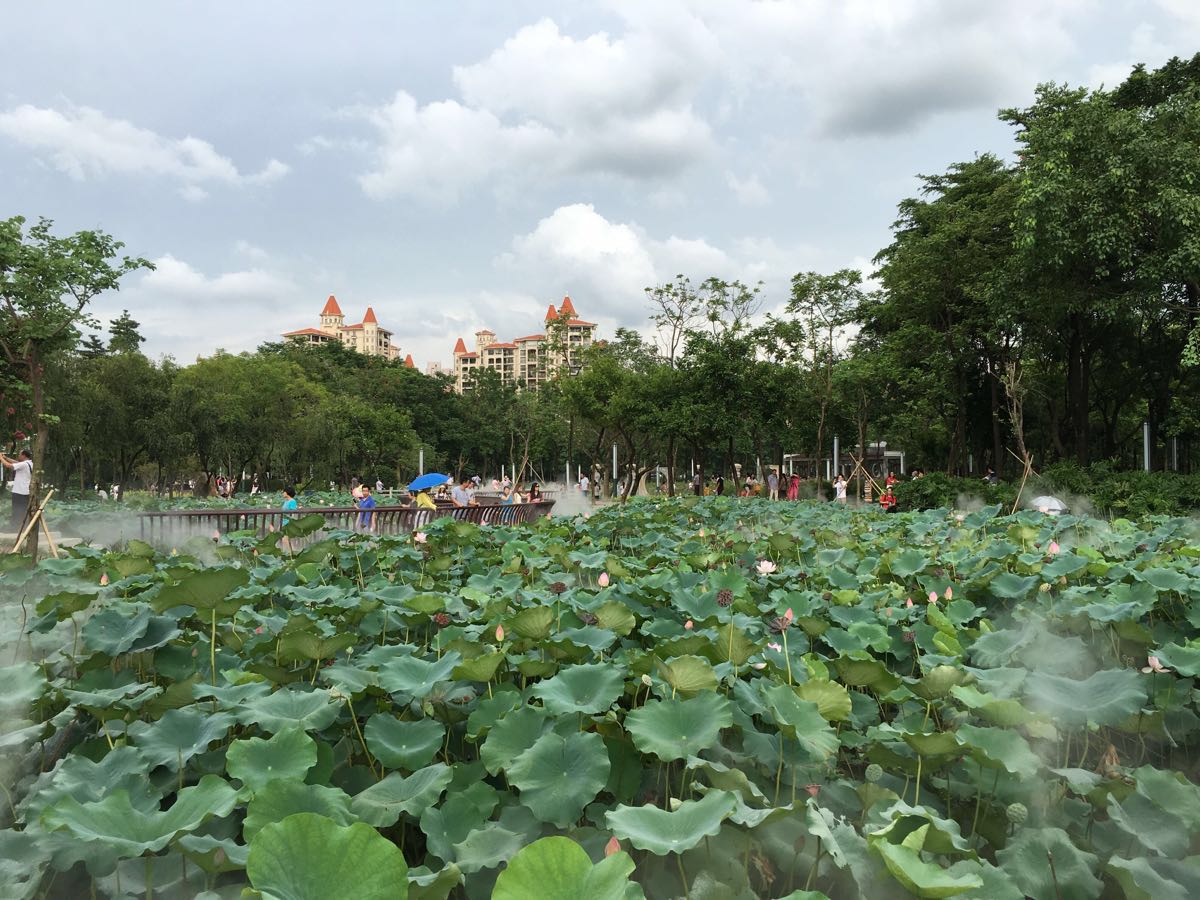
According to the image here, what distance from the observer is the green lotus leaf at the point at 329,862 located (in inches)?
39.1

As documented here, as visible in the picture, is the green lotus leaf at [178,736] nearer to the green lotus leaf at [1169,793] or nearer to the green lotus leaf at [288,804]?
the green lotus leaf at [288,804]

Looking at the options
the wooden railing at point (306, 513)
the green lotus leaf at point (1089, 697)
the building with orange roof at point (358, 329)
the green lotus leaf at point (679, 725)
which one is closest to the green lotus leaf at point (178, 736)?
the green lotus leaf at point (679, 725)

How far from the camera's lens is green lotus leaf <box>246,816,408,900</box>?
99cm

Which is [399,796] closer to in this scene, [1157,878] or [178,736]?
[178,736]

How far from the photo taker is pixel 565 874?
956 millimetres

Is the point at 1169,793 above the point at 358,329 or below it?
below

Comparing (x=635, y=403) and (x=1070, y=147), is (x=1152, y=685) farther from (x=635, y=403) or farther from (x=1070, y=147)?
(x=635, y=403)

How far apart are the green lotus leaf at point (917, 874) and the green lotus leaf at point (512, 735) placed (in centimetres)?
71

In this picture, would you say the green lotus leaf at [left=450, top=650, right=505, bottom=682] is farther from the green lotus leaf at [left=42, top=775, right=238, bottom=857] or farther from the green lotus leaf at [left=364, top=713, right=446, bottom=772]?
the green lotus leaf at [left=42, top=775, right=238, bottom=857]

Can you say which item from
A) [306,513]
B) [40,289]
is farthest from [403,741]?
[40,289]

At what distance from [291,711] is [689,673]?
86 centimetres

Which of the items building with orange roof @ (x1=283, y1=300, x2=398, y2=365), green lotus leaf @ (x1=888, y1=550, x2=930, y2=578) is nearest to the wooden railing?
green lotus leaf @ (x1=888, y1=550, x2=930, y2=578)

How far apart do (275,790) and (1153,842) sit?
148cm

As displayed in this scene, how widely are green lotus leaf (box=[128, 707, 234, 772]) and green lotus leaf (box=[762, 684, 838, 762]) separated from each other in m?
1.10
